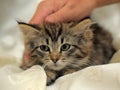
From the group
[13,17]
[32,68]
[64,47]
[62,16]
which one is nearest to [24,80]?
[32,68]

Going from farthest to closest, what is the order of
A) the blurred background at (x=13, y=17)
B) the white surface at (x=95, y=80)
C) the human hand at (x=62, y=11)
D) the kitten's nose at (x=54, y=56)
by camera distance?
the blurred background at (x=13, y=17) → the human hand at (x=62, y=11) → the kitten's nose at (x=54, y=56) → the white surface at (x=95, y=80)

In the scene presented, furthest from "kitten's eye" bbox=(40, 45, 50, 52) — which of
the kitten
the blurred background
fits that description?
the blurred background

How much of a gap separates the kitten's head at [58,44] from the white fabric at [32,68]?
0.05 metres

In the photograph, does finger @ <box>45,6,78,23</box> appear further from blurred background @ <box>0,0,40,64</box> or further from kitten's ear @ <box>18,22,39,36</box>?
blurred background @ <box>0,0,40,64</box>

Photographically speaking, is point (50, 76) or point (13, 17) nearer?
point (50, 76)

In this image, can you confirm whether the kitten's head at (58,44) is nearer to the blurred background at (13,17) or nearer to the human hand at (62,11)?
the human hand at (62,11)

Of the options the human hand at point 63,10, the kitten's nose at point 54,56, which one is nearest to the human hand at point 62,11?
the human hand at point 63,10

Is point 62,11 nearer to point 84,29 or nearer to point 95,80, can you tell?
point 84,29

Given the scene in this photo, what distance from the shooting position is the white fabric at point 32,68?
0.88m

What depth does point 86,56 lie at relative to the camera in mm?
1032

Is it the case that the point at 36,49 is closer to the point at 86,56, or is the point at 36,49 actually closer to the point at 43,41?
the point at 43,41

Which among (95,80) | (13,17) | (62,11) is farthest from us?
(13,17)

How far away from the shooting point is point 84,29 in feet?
3.31

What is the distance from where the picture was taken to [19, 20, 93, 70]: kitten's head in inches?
38.7
